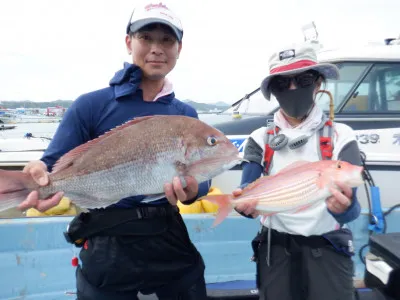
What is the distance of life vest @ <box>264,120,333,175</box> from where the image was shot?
83.6 inches

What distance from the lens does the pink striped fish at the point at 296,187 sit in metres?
1.75

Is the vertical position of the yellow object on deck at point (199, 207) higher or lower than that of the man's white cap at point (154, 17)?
lower

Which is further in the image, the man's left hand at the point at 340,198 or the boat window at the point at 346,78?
the boat window at the point at 346,78

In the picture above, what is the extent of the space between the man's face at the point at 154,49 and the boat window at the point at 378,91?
3.90 m

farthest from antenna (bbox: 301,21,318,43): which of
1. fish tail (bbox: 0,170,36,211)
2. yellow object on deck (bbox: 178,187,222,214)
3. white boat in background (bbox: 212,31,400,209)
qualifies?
fish tail (bbox: 0,170,36,211)

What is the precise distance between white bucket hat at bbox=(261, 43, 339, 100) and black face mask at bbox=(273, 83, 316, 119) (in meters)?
0.13

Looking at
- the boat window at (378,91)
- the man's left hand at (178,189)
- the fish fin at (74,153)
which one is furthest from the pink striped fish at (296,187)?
the boat window at (378,91)

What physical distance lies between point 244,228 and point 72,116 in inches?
113

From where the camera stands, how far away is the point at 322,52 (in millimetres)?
5551

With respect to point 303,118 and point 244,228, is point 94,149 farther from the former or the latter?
point 244,228

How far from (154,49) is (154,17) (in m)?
0.18

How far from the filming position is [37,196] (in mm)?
1675

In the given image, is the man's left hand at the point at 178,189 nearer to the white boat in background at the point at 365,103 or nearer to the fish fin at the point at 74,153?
the fish fin at the point at 74,153

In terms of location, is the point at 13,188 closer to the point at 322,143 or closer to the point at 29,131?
the point at 322,143
